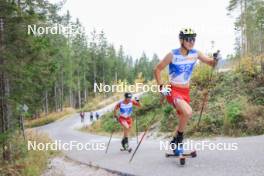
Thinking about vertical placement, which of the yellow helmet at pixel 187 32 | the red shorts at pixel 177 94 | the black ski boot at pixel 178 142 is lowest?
the black ski boot at pixel 178 142

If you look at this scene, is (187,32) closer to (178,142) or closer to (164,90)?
(164,90)

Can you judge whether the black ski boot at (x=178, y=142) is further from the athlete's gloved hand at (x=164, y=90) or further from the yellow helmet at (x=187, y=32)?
the yellow helmet at (x=187, y=32)

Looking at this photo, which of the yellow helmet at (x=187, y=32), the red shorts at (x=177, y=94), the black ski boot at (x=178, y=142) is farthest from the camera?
the black ski boot at (x=178, y=142)

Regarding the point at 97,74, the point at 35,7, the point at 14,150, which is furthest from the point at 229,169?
the point at 97,74

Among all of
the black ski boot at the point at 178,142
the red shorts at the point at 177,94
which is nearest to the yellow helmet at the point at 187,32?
the red shorts at the point at 177,94

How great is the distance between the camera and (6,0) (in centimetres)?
1332

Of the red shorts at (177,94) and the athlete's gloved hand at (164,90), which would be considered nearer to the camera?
the athlete's gloved hand at (164,90)

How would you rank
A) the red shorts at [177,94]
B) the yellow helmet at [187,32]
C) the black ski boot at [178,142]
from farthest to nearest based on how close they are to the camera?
the black ski boot at [178,142]
the red shorts at [177,94]
the yellow helmet at [187,32]

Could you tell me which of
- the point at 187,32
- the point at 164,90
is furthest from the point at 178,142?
the point at 187,32

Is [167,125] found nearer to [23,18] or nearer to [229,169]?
[23,18]

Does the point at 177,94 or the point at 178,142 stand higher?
the point at 177,94

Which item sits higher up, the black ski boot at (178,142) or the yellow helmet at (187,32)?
the yellow helmet at (187,32)

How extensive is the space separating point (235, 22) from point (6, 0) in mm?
49923

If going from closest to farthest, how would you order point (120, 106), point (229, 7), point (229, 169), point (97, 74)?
1. point (229, 169)
2. point (120, 106)
3. point (229, 7)
4. point (97, 74)
